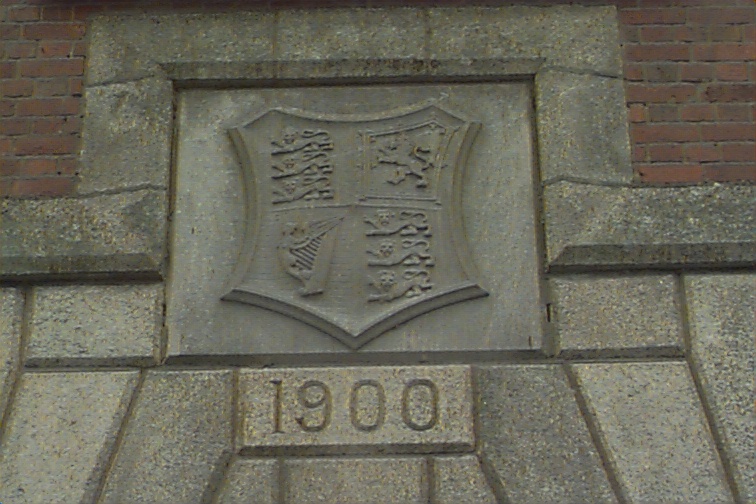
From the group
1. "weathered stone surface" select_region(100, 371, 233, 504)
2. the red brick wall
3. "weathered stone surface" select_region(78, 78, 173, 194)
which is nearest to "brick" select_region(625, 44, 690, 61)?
the red brick wall

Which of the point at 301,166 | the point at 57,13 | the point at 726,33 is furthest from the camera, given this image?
the point at 57,13

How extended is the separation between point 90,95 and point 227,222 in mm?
709

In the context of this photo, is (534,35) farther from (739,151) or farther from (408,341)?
(408,341)

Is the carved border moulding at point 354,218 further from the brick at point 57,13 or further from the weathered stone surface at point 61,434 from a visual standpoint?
the brick at point 57,13

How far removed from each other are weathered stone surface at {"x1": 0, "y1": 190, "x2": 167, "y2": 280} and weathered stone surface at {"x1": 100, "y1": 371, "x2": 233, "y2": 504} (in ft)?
1.31

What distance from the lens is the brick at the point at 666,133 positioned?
3.25 m

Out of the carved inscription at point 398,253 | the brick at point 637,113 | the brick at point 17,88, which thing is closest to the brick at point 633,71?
the brick at point 637,113

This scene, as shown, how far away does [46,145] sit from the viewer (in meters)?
3.30

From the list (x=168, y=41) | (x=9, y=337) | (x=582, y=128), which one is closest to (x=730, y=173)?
(x=582, y=128)

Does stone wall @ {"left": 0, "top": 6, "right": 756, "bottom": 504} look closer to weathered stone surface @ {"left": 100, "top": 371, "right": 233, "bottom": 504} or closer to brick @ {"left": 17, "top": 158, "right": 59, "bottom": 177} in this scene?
weathered stone surface @ {"left": 100, "top": 371, "right": 233, "bottom": 504}

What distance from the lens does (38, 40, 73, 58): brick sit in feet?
11.3

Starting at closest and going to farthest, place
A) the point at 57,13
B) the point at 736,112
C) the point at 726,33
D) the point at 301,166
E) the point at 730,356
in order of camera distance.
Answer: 1. the point at 730,356
2. the point at 301,166
3. the point at 736,112
4. the point at 726,33
5. the point at 57,13

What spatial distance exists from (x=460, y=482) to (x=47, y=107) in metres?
1.92

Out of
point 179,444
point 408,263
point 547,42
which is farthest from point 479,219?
point 179,444
